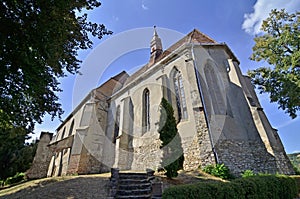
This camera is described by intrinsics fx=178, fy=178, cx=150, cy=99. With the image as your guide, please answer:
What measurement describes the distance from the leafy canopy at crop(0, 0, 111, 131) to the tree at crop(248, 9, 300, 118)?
1335cm

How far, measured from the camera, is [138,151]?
46.1ft

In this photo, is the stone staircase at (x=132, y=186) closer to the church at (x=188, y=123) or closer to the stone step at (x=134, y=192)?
the stone step at (x=134, y=192)

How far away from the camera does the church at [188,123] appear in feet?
34.5

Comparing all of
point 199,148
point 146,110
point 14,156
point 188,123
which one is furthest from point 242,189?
point 14,156

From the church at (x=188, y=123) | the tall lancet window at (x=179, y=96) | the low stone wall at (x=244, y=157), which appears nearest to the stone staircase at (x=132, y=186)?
the church at (x=188, y=123)

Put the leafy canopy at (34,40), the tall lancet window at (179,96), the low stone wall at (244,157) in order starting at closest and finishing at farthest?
the leafy canopy at (34,40)
the low stone wall at (244,157)
the tall lancet window at (179,96)

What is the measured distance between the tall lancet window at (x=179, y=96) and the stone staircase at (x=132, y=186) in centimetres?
551

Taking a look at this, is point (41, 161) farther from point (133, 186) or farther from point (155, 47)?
point (155, 47)

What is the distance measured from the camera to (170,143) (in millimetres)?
8844

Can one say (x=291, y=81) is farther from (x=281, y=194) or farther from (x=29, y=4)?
(x=29, y=4)

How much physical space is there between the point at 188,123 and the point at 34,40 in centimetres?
929

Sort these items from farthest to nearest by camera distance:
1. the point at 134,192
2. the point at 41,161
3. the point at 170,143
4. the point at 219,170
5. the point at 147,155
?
the point at 41,161, the point at 147,155, the point at 219,170, the point at 170,143, the point at 134,192

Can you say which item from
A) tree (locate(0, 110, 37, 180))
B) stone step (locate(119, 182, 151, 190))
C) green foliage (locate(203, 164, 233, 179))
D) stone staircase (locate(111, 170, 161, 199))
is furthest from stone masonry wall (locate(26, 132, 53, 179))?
green foliage (locate(203, 164, 233, 179))

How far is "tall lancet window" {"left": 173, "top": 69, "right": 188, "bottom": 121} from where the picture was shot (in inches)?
494
